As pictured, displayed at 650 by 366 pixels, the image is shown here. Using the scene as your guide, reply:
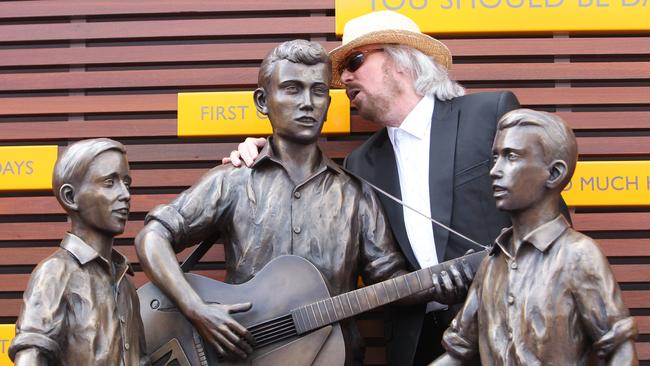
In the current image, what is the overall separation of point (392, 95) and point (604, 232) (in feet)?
4.53

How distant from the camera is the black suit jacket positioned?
4816 mm

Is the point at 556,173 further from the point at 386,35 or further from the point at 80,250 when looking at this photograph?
the point at 80,250

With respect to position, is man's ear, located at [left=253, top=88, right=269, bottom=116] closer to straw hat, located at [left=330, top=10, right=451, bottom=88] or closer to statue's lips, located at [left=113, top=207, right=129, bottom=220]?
straw hat, located at [left=330, top=10, right=451, bottom=88]

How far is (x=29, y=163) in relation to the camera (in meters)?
5.60

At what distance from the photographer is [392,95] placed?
5.18m

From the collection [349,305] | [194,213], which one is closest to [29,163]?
[194,213]

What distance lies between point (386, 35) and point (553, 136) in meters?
1.53

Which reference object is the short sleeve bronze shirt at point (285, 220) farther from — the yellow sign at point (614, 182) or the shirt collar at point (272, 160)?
the yellow sign at point (614, 182)

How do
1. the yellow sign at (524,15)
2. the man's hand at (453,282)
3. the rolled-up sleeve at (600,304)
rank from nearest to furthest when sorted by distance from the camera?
the rolled-up sleeve at (600,304) < the man's hand at (453,282) < the yellow sign at (524,15)

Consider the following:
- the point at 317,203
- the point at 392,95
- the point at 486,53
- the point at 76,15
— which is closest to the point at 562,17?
the point at 486,53

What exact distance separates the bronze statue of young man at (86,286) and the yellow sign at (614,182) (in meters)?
2.52

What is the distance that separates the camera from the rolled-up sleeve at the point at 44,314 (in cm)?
370

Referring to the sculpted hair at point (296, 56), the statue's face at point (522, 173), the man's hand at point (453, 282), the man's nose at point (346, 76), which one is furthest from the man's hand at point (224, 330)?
the man's nose at point (346, 76)

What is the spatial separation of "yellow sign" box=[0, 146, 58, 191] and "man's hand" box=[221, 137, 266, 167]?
3.85 ft
